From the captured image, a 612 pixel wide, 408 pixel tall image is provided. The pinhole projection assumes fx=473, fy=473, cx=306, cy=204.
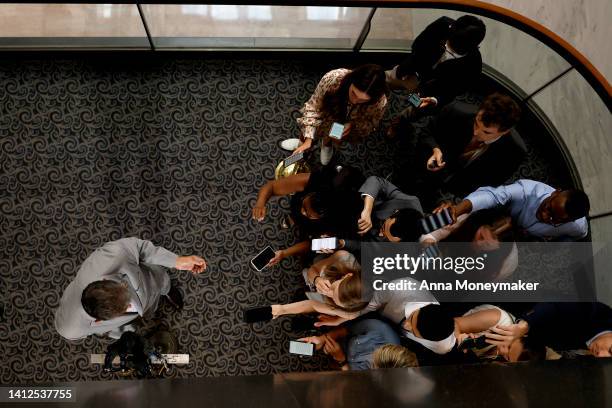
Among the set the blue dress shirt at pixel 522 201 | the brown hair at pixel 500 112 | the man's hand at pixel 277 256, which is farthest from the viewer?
the man's hand at pixel 277 256

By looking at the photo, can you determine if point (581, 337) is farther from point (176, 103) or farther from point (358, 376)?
point (176, 103)

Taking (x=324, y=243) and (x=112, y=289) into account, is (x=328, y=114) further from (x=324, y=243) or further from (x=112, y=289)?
(x=112, y=289)

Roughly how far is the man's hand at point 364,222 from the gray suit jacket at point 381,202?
110 millimetres

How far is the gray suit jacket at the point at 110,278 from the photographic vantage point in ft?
9.37

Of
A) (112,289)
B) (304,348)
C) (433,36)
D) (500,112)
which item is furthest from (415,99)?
(112,289)

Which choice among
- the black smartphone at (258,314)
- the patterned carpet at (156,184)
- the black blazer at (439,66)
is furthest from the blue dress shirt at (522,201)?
the black smartphone at (258,314)

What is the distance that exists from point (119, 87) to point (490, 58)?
10.1ft

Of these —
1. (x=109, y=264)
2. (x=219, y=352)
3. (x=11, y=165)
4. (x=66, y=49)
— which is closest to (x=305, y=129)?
(x=109, y=264)

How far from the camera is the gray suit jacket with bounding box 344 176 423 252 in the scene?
3186 mm

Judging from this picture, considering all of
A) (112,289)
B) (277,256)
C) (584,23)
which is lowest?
(112,289)

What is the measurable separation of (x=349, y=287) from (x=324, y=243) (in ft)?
1.21

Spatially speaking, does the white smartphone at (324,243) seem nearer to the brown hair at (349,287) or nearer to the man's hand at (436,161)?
the brown hair at (349,287)

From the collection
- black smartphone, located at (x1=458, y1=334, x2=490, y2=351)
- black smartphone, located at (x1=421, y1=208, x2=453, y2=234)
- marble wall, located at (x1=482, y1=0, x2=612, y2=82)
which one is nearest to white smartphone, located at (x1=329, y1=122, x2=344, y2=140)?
black smartphone, located at (x1=421, y1=208, x2=453, y2=234)

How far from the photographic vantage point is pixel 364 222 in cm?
311
